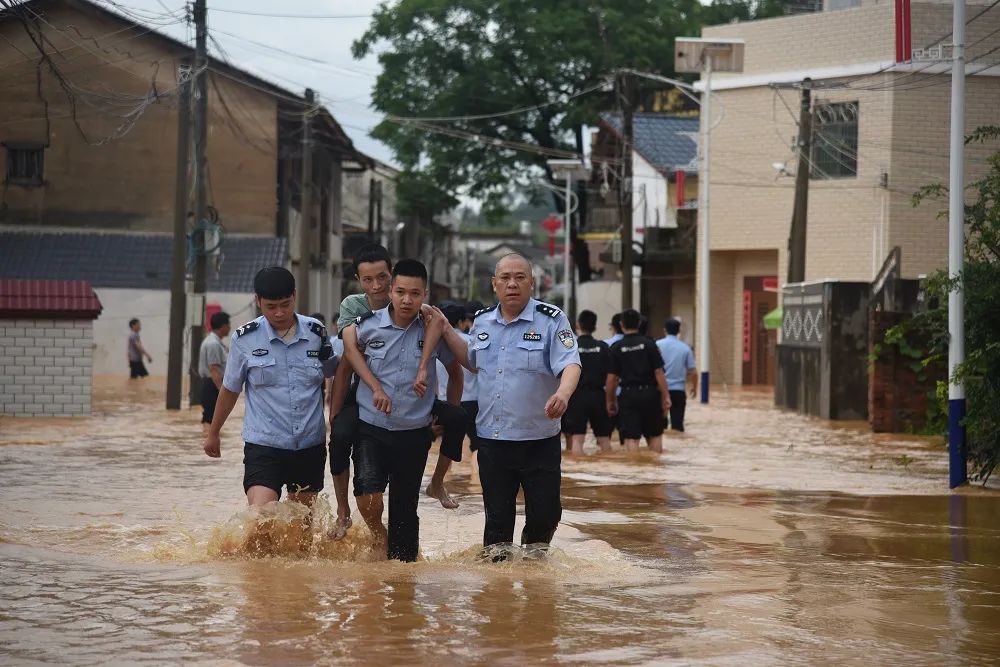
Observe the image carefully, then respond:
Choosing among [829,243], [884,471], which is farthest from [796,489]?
[829,243]

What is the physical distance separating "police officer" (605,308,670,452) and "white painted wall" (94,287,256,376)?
2521 centimetres

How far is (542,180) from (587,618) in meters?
50.1

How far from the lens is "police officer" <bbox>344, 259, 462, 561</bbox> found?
838 centimetres

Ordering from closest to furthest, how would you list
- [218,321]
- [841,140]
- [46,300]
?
[218,321] < [46,300] < [841,140]

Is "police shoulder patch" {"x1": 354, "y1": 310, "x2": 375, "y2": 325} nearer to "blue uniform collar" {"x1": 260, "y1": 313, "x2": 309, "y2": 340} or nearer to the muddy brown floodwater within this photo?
"blue uniform collar" {"x1": 260, "y1": 313, "x2": 309, "y2": 340}

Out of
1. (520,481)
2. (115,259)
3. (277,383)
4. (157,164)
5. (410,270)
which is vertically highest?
(157,164)

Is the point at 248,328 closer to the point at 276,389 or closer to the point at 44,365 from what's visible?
the point at 276,389

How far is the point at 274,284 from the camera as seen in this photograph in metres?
8.58

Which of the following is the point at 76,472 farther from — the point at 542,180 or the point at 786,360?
the point at 542,180

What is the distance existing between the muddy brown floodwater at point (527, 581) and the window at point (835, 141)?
2292cm

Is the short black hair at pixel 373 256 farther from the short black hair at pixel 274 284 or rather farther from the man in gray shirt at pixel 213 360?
the man in gray shirt at pixel 213 360

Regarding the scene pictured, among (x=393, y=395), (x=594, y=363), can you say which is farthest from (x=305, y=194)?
(x=393, y=395)

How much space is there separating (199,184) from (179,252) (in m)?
1.69

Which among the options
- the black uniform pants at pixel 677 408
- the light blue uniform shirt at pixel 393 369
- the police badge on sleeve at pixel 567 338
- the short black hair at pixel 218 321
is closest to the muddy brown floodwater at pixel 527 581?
the light blue uniform shirt at pixel 393 369
